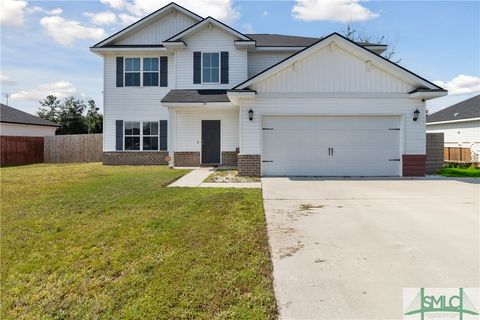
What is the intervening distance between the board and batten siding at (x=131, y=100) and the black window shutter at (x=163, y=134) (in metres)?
0.27

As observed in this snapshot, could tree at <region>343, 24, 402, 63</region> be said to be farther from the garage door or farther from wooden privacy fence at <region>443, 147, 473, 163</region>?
the garage door

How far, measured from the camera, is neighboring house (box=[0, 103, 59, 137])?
23.4m

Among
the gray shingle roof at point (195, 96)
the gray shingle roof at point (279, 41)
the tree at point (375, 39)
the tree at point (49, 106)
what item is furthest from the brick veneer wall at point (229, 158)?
the tree at point (49, 106)

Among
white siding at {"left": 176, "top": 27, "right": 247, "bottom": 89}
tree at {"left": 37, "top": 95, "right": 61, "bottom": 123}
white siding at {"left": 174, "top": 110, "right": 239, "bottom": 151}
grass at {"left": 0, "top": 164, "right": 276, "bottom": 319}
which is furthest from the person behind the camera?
tree at {"left": 37, "top": 95, "right": 61, "bottom": 123}

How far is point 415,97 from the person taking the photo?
39.4 feet

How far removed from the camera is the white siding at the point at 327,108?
39.9ft

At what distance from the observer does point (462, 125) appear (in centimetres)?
2227

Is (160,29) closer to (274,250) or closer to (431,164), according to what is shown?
(431,164)

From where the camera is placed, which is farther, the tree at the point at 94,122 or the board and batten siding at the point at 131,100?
the tree at the point at 94,122

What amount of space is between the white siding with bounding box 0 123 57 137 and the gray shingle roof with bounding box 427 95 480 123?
3235cm

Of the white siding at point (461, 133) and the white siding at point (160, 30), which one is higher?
the white siding at point (160, 30)

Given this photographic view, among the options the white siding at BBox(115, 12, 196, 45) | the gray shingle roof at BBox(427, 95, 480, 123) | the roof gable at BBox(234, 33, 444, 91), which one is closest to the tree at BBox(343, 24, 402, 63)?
the gray shingle roof at BBox(427, 95, 480, 123)

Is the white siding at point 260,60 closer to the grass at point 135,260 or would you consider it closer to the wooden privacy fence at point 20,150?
A: the grass at point 135,260

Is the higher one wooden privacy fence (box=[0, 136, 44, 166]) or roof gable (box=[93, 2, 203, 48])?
roof gable (box=[93, 2, 203, 48])
